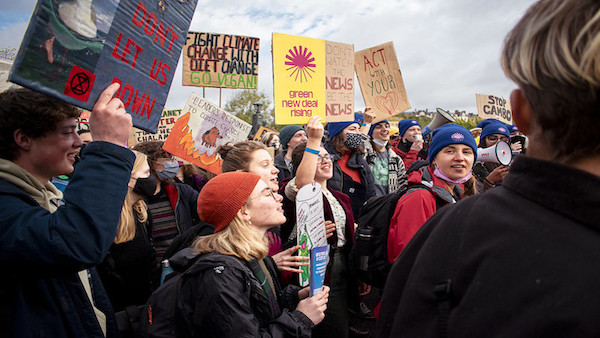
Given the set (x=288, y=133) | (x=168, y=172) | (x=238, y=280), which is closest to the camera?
(x=238, y=280)

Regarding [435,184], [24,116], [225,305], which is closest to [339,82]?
[435,184]

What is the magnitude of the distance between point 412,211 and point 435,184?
415mm

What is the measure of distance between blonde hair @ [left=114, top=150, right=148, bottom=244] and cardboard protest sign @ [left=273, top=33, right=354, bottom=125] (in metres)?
1.41

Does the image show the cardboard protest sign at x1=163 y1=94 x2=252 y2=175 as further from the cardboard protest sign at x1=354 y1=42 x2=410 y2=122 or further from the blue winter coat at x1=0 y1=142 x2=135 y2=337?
the blue winter coat at x1=0 y1=142 x2=135 y2=337

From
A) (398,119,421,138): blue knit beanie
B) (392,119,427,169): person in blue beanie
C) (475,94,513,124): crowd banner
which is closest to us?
(392,119,427,169): person in blue beanie

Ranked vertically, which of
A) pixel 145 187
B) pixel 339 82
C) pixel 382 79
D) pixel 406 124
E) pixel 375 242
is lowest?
pixel 375 242

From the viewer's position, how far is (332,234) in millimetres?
2943

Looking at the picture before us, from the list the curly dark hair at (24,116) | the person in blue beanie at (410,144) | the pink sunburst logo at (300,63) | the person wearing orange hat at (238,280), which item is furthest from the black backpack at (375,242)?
the person in blue beanie at (410,144)

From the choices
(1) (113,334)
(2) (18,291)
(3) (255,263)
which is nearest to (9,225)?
(2) (18,291)

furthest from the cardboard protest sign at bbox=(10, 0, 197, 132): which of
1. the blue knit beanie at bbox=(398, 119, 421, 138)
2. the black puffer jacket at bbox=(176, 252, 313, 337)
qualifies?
the blue knit beanie at bbox=(398, 119, 421, 138)

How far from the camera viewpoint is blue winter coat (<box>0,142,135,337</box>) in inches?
46.4

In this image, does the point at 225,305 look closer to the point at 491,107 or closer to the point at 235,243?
the point at 235,243

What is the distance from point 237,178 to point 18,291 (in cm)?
116

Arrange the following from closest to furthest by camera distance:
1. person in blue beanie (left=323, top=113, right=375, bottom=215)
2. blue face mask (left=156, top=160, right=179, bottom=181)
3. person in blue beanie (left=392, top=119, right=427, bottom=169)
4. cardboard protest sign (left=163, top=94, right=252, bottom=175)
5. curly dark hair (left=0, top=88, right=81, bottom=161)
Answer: curly dark hair (left=0, top=88, right=81, bottom=161), blue face mask (left=156, top=160, right=179, bottom=181), person in blue beanie (left=323, top=113, right=375, bottom=215), cardboard protest sign (left=163, top=94, right=252, bottom=175), person in blue beanie (left=392, top=119, right=427, bottom=169)
